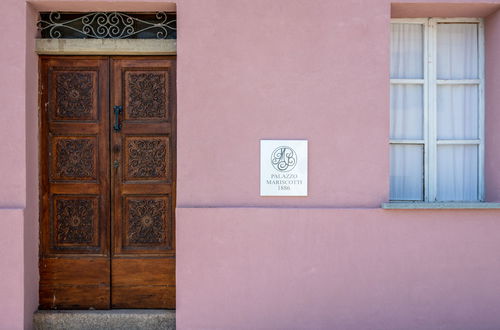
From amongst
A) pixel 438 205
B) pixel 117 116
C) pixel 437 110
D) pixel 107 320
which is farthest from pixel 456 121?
pixel 107 320

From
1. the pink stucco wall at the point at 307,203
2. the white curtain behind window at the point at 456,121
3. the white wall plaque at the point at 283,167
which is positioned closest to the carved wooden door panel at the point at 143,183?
the pink stucco wall at the point at 307,203

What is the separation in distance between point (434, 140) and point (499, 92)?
78 centimetres

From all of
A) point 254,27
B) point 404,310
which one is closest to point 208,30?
point 254,27

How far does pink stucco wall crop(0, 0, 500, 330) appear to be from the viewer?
482cm

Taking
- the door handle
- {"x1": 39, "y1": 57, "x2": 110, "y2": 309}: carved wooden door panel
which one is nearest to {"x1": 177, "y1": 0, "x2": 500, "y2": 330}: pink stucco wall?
the door handle

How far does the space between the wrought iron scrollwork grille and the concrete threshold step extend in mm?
2835

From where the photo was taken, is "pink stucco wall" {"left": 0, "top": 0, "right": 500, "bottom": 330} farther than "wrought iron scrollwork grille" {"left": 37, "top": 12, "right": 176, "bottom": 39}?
No

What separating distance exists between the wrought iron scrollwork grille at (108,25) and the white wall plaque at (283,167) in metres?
1.59

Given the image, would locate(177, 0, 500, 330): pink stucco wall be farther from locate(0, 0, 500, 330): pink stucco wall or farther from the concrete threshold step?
the concrete threshold step

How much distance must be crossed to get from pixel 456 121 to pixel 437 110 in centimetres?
23

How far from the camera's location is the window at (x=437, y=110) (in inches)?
207

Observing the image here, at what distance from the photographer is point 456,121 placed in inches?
208

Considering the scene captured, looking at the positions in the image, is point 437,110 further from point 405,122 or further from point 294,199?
point 294,199

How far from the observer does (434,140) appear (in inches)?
207
